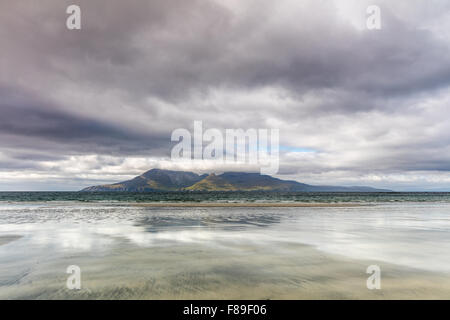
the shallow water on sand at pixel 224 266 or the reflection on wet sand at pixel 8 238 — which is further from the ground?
the shallow water on sand at pixel 224 266

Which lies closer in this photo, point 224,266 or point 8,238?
point 224,266

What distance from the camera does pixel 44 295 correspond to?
669cm

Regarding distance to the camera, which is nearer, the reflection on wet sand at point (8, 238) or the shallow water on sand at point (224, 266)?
the shallow water on sand at point (224, 266)

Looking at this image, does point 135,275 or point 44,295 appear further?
point 135,275

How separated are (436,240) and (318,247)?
7554 millimetres

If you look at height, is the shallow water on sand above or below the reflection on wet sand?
above

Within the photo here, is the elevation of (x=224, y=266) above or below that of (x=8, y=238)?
above

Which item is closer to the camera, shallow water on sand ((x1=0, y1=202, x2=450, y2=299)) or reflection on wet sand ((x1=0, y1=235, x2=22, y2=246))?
shallow water on sand ((x1=0, y1=202, x2=450, y2=299))

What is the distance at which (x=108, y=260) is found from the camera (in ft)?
33.1
